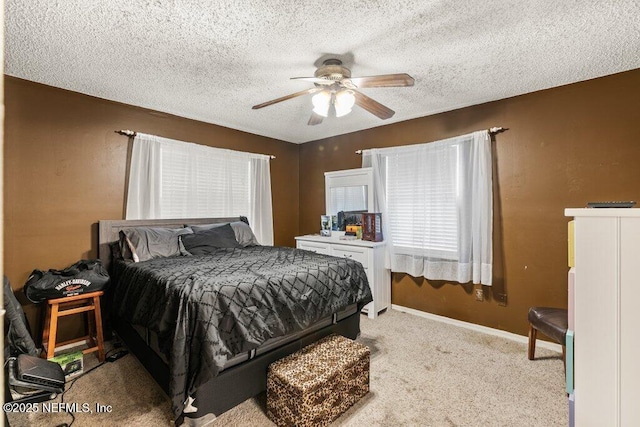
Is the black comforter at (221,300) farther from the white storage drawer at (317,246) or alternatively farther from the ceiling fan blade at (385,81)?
the ceiling fan blade at (385,81)

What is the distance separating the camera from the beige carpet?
77.1 inches

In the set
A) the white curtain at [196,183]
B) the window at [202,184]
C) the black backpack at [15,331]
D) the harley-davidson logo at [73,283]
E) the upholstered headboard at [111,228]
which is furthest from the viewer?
the window at [202,184]

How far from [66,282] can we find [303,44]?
261cm

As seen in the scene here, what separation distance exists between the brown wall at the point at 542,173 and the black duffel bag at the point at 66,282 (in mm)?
3405

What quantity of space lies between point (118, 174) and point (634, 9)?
4290 millimetres

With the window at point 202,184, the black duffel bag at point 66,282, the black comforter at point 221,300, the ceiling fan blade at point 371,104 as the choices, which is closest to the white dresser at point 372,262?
the black comforter at point 221,300

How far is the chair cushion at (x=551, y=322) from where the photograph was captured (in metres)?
2.27

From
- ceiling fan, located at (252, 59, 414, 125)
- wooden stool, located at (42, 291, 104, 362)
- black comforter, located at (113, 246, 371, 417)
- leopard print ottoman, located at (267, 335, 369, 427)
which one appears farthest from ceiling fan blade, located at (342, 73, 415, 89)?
wooden stool, located at (42, 291, 104, 362)

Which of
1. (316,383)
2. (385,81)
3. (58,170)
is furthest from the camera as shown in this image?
(58,170)

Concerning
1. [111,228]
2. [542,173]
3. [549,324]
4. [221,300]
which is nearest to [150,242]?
[111,228]

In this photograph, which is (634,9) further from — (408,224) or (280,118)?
(280,118)

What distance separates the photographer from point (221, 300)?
76.1 inches

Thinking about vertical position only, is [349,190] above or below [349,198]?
above

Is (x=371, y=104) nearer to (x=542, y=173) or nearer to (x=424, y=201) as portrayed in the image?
(x=424, y=201)
